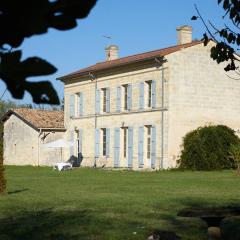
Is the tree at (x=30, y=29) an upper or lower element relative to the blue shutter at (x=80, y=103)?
lower

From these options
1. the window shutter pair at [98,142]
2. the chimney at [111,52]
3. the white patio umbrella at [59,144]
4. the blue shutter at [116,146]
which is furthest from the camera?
the chimney at [111,52]

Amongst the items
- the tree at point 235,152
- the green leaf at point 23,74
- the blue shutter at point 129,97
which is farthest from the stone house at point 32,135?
the green leaf at point 23,74

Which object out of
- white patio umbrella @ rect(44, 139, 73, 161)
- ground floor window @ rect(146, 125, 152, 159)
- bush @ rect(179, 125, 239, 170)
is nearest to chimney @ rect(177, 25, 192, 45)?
ground floor window @ rect(146, 125, 152, 159)

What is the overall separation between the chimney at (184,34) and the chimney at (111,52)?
766 cm

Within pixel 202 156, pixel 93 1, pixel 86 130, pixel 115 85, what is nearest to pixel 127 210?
pixel 93 1

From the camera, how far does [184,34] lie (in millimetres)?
32531

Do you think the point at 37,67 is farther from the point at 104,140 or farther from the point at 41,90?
the point at 104,140

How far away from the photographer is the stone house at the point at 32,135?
3731cm

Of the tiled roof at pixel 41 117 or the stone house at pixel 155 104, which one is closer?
the stone house at pixel 155 104

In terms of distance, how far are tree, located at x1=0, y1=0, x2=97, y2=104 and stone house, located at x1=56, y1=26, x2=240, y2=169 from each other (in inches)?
1042

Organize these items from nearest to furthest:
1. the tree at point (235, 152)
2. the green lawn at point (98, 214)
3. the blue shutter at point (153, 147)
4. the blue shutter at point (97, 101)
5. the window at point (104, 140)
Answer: the green lawn at point (98, 214) → the tree at point (235, 152) → the blue shutter at point (153, 147) → the window at point (104, 140) → the blue shutter at point (97, 101)

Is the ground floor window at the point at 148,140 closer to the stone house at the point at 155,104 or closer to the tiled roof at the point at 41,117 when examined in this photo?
the stone house at the point at 155,104

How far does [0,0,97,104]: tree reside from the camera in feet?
4.37

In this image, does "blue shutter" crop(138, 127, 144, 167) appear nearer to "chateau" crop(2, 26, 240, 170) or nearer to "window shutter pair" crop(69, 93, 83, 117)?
"chateau" crop(2, 26, 240, 170)
